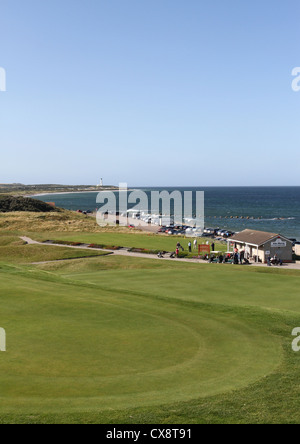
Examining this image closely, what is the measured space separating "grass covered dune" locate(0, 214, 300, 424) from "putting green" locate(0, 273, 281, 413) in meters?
0.04

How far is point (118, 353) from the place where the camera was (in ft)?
51.2

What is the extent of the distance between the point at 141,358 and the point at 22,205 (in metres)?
131

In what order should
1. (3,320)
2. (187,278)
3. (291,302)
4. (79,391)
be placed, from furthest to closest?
(187,278) < (291,302) < (3,320) < (79,391)

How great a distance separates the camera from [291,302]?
1085 inches

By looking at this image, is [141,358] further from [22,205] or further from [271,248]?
[22,205]

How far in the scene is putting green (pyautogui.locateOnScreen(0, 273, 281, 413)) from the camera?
12594 millimetres

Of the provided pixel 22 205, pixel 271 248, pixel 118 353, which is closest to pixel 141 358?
pixel 118 353

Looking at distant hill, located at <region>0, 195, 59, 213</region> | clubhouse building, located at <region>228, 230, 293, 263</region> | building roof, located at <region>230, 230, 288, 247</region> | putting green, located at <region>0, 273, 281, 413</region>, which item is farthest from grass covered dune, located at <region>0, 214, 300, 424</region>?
distant hill, located at <region>0, 195, 59, 213</region>

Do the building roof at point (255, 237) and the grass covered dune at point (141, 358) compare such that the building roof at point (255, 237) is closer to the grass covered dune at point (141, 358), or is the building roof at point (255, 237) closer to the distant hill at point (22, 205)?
the grass covered dune at point (141, 358)

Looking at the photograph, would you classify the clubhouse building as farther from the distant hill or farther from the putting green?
the distant hill

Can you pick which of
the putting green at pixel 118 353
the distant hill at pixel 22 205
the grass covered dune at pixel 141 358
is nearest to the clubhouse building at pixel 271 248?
the grass covered dune at pixel 141 358
